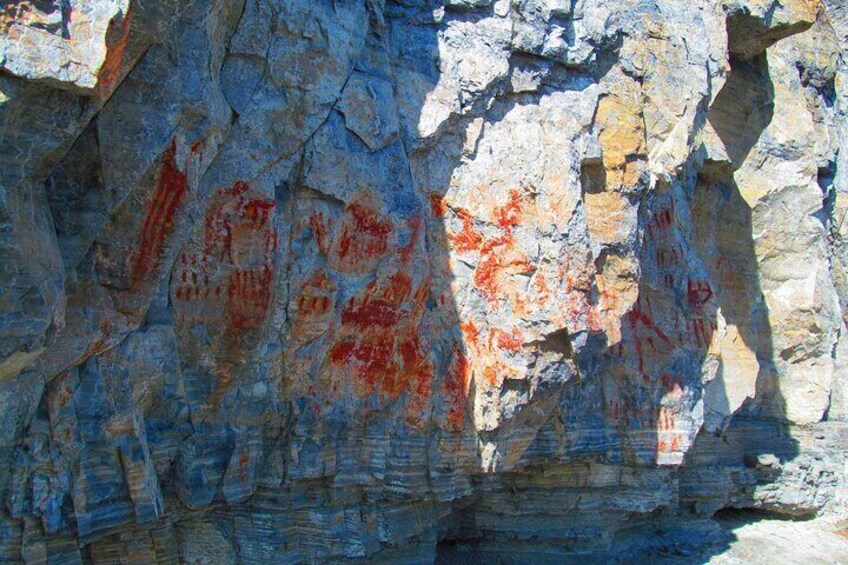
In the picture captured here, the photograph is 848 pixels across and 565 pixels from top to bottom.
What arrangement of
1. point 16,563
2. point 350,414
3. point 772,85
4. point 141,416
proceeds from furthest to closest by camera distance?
point 772,85
point 350,414
point 141,416
point 16,563

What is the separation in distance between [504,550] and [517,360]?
6.93 ft

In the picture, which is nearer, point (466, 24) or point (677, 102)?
point (466, 24)

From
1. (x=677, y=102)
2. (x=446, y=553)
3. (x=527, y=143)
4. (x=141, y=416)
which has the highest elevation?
(x=677, y=102)

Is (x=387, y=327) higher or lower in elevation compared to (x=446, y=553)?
higher

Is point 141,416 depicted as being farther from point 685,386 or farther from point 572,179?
point 685,386

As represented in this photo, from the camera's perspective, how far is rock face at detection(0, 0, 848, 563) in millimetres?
4480

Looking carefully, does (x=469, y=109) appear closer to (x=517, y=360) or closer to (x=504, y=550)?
(x=517, y=360)

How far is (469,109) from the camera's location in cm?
618

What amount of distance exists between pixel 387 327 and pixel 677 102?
3.12m

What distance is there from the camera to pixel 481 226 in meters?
6.27

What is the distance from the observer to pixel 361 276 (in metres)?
5.74

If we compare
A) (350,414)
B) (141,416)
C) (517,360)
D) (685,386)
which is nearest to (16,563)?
(141,416)

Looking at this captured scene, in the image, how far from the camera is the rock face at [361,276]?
14.7 ft

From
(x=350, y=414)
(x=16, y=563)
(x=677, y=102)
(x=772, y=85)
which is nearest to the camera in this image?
(x=16, y=563)
